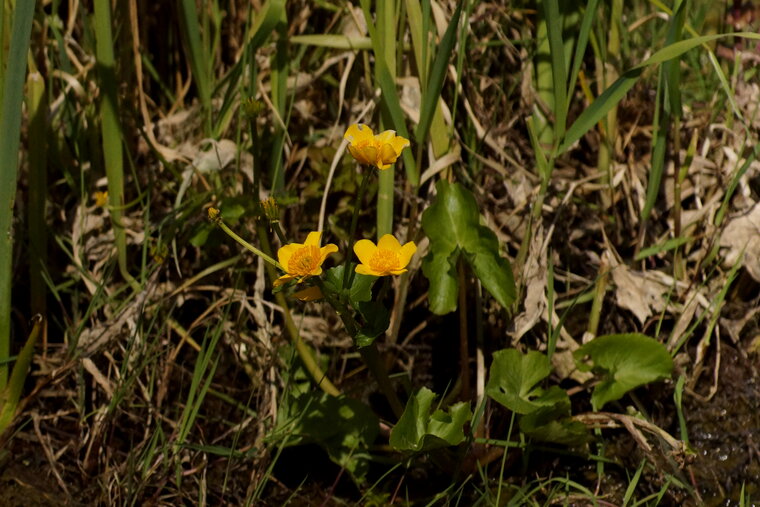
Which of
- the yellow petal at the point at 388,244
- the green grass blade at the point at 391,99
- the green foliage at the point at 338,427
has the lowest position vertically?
the green foliage at the point at 338,427

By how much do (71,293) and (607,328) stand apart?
1.21 metres

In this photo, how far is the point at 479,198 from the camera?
2.04 metres

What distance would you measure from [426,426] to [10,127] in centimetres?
Answer: 91

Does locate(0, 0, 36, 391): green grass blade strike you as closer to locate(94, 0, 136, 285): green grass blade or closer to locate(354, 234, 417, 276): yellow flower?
locate(94, 0, 136, 285): green grass blade

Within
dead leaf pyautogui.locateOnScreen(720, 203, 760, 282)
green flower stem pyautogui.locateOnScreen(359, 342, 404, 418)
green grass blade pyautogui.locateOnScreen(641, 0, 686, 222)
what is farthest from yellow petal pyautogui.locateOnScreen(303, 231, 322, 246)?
dead leaf pyautogui.locateOnScreen(720, 203, 760, 282)

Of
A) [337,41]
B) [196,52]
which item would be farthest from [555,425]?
[196,52]

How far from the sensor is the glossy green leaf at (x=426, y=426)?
Answer: 156 centimetres

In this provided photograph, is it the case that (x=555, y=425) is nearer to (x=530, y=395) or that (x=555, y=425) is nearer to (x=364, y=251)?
(x=530, y=395)

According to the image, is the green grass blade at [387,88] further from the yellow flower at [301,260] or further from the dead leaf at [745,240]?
the dead leaf at [745,240]

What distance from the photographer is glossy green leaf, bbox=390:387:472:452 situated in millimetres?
1557

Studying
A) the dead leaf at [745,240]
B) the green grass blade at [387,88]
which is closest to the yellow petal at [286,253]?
the green grass blade at [387,88]

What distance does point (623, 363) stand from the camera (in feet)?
5.88

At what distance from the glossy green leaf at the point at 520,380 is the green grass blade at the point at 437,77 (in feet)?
1.52

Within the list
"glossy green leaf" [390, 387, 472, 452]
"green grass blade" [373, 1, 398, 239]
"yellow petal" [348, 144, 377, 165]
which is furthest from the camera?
"green grass blade" [373, 1, 398, 239]
